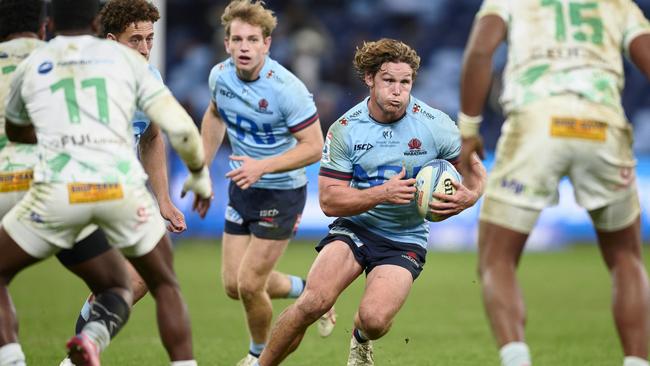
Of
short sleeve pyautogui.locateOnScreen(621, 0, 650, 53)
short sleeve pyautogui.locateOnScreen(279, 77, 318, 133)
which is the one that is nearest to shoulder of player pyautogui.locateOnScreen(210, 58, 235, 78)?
short sleeve pyautogui.locateOnScreen(279, 77, 318, 133)

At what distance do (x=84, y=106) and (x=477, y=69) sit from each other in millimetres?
2138

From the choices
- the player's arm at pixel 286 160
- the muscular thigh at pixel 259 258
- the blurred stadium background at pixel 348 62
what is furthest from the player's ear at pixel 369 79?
the blurred stadium background at pixel 348 62

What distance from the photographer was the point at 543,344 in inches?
393

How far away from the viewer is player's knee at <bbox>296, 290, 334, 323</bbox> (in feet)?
23.4

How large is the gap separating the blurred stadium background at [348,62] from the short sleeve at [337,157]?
10766 millimetres

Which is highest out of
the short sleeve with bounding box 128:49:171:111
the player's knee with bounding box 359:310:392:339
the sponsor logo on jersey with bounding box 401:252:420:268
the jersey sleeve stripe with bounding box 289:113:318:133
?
the short sleeve with bounding box 128:49:171:111

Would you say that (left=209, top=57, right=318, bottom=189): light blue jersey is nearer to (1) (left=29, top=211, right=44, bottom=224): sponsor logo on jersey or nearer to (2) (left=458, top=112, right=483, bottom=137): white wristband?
(2) (left=458, top=112, right=483, bottom=137): white wristband

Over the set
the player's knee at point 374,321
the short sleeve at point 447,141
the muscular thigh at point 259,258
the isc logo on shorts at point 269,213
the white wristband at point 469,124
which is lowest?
the muscular thigh at point 259,258

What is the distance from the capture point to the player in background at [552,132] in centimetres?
558

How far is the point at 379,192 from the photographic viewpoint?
734cm

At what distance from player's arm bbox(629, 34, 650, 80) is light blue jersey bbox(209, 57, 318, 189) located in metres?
3.24

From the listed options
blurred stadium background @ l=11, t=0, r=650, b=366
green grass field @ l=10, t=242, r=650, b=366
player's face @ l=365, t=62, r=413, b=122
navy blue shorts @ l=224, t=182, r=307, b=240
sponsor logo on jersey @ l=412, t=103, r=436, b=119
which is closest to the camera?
player's face @ l=365, t=62, r=413, b=122

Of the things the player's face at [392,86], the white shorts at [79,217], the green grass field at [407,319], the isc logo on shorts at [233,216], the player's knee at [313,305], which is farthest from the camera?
the green grass field at [407,319]

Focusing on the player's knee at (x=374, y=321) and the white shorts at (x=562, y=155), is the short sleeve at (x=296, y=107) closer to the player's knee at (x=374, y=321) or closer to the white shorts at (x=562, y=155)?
the player's knee at (x=374, y=321)
